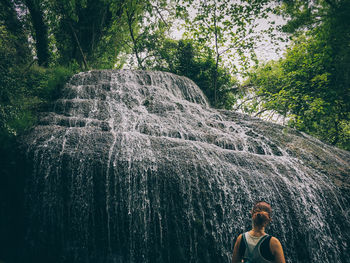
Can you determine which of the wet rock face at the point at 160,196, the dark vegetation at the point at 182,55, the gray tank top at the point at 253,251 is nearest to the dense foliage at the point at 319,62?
the dark vegetation at the point at 182,55

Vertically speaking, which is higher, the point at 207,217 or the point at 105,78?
the point at 105,78

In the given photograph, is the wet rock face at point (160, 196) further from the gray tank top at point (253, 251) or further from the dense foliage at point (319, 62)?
the dense foliage at point (319, 62)

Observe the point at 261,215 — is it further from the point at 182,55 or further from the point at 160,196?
the point at 182,55

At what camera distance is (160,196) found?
402 centimetres

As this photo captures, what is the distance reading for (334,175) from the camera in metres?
5.35

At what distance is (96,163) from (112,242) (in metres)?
1.45

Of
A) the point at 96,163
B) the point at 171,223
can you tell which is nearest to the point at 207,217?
the point at 171,223

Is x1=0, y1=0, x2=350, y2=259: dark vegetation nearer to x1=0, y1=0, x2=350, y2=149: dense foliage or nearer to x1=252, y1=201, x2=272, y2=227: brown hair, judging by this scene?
x1=0, y1=0, x2=350, y2=149: dense foliage

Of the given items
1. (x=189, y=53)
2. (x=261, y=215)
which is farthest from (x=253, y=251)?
(x=189, y=53)

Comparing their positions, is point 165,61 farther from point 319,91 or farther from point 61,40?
point 319,91

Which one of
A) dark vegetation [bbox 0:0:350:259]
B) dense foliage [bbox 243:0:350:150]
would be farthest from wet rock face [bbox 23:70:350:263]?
dense foliage [bbox 243:0:350:150]

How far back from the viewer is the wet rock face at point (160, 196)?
3760 mm

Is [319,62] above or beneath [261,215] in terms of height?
above

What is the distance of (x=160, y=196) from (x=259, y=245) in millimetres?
2302
